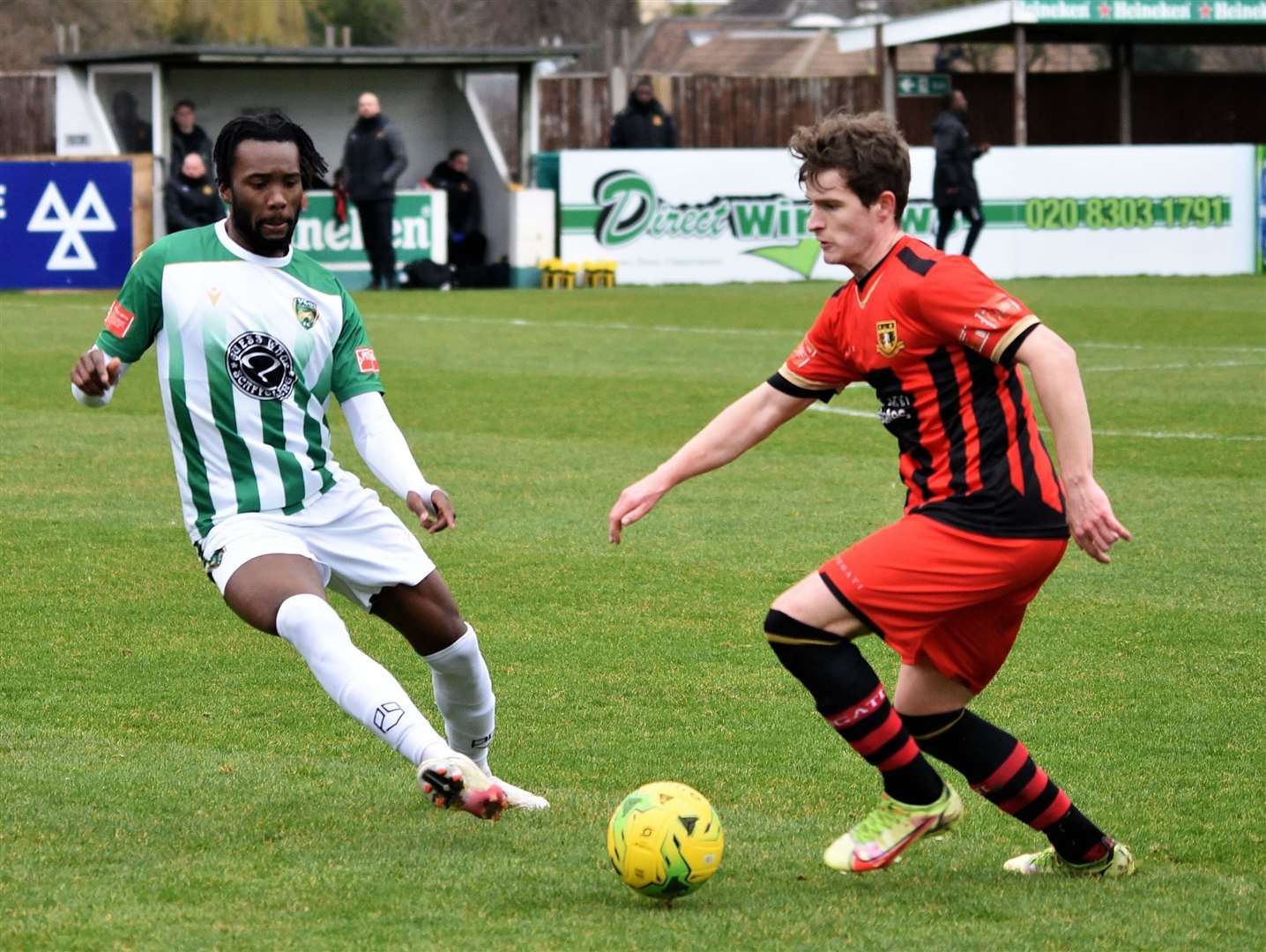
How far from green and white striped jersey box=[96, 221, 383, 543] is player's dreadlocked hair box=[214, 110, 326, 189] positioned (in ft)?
0.62

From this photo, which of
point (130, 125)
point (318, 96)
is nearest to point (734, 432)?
point (130, 125)

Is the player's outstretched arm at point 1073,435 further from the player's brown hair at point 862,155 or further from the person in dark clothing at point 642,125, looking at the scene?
the person in dark clothing at point 642,125

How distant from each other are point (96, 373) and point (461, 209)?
20282 mm

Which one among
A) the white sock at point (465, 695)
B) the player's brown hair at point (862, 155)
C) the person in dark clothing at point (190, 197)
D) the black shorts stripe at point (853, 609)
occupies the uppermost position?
the person in dark clothing at point (190, 197)

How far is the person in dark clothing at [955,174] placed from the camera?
930 inches

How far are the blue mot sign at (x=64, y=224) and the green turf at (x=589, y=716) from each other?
926 centimetres

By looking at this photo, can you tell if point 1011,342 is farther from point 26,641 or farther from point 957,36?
point 957,36

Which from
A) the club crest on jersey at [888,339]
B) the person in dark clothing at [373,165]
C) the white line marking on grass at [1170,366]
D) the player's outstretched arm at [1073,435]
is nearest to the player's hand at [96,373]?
the club crest on jersey at [888,339]

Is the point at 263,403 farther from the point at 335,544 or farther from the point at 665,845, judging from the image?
the point at 665,845

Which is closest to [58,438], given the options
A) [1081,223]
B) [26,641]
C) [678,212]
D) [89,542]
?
[89,542]

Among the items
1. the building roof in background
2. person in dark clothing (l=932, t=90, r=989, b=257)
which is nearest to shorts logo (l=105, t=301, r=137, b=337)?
person in dark clothing (l=932, t=90, r=989, b=257)

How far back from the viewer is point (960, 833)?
518 cm

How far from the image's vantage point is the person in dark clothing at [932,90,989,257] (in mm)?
23625

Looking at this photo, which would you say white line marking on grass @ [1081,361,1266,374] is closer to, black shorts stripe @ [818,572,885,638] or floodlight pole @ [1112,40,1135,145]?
black shorts stripe @ [818,572,885,638]
